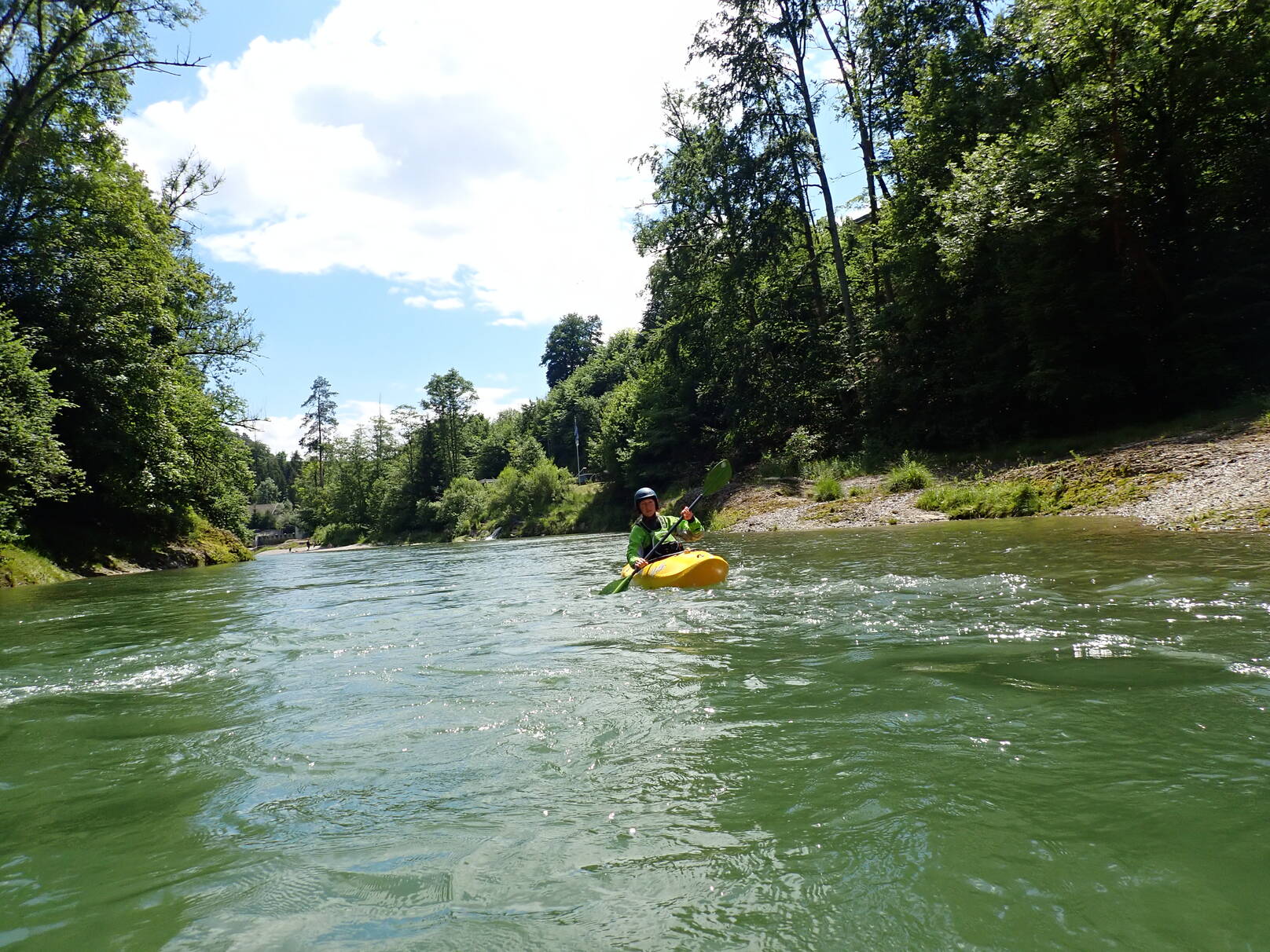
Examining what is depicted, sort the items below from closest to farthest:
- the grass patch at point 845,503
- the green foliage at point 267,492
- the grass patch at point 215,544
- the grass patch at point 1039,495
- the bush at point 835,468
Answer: the grass patch at point 1039,495
the grass patch at point 845,503
the bush at point 835,468
the grass patch at point 215,544
the green foliage at point 267,492

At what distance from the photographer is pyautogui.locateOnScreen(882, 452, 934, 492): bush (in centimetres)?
1510

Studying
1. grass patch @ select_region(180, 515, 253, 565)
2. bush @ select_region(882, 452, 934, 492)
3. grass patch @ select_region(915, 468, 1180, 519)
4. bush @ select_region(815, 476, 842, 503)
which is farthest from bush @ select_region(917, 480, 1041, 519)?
grass patch @ select_region(180, 515, 253, 565)

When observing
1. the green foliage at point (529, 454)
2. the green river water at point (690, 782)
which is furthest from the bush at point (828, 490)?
the green foliage at point (529, 454)

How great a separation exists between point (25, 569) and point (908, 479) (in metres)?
18.7

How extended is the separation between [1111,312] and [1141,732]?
14950 mm

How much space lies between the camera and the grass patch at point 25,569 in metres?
13.9

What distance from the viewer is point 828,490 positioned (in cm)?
1661

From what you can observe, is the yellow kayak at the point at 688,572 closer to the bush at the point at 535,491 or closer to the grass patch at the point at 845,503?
the grass patch at the point at 845,503

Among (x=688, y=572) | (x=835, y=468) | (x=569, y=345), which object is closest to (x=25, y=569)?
(x=688, y=572)

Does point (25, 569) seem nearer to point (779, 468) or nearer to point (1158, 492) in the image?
point (779, 468)

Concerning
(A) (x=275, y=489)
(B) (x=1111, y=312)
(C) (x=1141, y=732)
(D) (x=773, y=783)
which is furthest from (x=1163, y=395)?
(A) (x=275, y=489)

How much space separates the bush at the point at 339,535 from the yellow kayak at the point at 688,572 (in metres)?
58.0

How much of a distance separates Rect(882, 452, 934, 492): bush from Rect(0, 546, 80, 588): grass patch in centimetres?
1798

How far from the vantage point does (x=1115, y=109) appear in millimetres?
Answer: 14664
